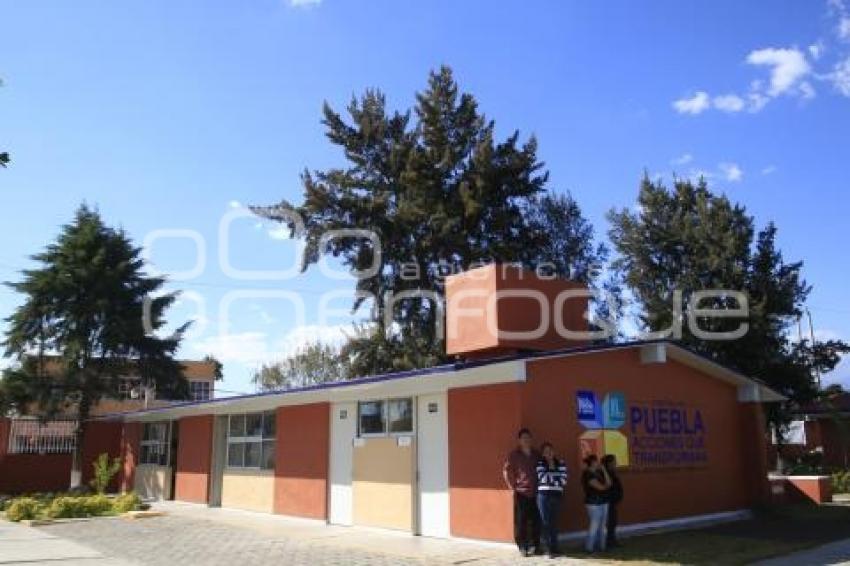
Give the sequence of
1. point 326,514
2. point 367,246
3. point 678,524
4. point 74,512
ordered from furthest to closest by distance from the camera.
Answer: point 367,246 < point 74,512 < point 326,514 < point 678,524

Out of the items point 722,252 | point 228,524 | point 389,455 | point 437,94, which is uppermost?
point 437,94

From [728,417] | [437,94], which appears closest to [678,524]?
[728,417]

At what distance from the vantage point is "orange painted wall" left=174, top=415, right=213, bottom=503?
2172cm

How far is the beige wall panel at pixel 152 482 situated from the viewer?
24188 millimetres

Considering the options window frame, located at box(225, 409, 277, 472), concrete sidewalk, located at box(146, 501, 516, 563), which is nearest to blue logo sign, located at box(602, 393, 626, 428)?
concrete sidewalk, located at box(146, 501, 516, 563)

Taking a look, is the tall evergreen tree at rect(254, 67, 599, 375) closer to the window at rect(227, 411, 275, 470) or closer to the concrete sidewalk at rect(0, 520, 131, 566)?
the window at rect(227, 411, 275, 470)

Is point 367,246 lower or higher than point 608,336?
higher

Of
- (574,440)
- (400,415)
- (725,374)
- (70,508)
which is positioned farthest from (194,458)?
(725,374)

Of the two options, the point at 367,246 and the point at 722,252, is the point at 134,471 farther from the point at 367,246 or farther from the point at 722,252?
the point at 722,252

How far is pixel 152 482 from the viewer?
82.5ft

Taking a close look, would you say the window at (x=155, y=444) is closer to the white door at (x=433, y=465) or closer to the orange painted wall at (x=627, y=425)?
the white door at (x=433, y=465)

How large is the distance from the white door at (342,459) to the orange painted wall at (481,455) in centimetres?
331

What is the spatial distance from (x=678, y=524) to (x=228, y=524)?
9335 millimetres

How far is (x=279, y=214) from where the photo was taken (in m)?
33.2
